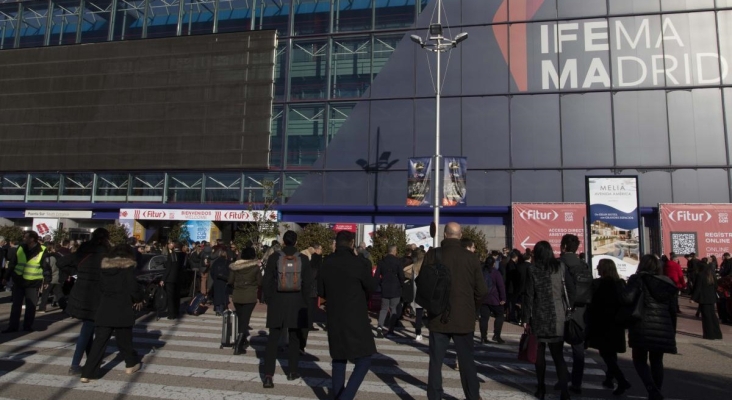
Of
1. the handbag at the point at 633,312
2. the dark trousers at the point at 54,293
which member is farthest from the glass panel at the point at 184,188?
the handbag at the point at 633,312

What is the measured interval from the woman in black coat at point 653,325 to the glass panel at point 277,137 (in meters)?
29.4

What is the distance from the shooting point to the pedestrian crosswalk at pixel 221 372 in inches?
241

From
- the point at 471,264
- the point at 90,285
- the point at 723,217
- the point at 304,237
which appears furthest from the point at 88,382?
the point at 723,217

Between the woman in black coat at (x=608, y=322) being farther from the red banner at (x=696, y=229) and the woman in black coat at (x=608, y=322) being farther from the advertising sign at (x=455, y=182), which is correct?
the red banner at (x=696, y=229)

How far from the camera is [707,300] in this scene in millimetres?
11367

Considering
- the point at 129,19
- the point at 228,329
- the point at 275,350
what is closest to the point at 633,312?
the point at 275,350

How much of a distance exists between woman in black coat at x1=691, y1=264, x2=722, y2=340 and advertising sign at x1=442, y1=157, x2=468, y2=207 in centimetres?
1870

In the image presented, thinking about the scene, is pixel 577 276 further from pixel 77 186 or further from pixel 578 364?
pixel 77 186

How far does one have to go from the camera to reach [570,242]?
20.4 feet

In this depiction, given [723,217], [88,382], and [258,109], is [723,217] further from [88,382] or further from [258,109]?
[88,382]

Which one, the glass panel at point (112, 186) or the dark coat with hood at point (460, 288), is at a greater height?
the glass panel at point (112, 186)

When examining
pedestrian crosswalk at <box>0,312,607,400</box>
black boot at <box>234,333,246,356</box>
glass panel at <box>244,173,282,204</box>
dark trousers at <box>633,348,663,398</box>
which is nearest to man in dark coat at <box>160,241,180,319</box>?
pedestrian crosswalk at <box>0,312,607,400</box>

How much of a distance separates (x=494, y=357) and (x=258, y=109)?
27.5 m

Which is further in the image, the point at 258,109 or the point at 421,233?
the point at 258,109
